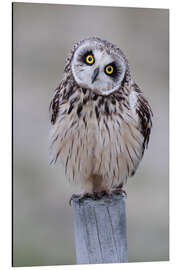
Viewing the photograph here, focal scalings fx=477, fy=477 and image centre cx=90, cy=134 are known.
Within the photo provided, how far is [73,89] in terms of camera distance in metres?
2.73

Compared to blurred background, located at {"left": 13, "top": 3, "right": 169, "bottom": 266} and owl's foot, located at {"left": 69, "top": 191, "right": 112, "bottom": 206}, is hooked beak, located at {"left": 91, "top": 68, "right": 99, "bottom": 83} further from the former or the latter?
owl's foot, located at {"left": 69, "top": 191, "right": 112, "bottom": 206}

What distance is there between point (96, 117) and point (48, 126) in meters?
0.32

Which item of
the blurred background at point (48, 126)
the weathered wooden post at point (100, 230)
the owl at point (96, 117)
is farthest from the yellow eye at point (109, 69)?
the weathered wooden post at point (100, 230)

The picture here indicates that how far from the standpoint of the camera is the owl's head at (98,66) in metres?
2.64

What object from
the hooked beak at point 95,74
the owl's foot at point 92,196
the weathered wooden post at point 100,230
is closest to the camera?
the weathered wooden post at point 100,230

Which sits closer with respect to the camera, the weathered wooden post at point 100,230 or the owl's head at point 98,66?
the weathered wooden post at point 100,230

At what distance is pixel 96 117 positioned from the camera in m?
2.75

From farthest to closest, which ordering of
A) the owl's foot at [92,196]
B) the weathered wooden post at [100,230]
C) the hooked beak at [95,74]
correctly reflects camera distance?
1. the owl's foot at [92,196]
2. the hooked beak at [95,74]
3. the weathered wooden post at [100,230]

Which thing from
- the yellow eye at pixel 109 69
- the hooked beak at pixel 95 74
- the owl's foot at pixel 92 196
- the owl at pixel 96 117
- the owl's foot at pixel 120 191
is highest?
the yellow eye at pixel 109 69

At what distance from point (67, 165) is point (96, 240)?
0.53m

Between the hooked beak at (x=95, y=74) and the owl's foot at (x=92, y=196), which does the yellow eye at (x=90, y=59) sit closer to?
the hooked beak at (x=95, y=74)

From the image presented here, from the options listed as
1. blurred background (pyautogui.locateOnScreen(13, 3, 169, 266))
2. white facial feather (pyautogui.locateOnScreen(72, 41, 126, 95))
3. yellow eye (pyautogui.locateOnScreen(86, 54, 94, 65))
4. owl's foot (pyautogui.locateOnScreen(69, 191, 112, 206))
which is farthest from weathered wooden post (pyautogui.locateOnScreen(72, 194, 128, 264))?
yellow eye (pyautogui.locateOnScreen(86, 54, 94, 65))
